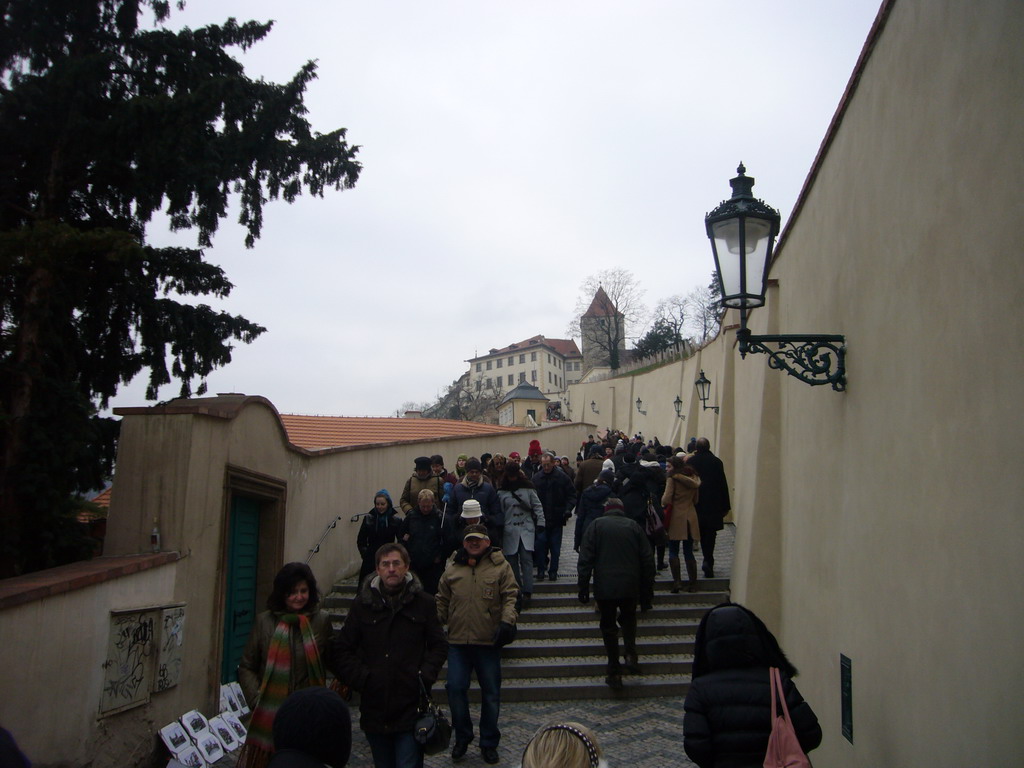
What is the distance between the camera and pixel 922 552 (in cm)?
389

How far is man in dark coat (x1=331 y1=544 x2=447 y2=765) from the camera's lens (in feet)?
14.8

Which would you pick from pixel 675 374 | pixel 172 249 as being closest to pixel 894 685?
pixel 172 249

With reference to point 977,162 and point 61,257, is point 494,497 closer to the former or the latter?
point 61,257

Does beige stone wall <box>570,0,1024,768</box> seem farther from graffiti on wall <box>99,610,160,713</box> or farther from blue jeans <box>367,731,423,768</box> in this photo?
graffiti on wall <box>99,610,160,713</box>

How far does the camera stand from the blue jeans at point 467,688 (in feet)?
20.2

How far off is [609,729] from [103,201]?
22.7 feet

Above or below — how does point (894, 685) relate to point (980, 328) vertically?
below

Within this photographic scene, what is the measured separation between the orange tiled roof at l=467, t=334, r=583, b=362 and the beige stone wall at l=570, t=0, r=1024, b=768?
9070cm

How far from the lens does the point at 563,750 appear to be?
7.41ft

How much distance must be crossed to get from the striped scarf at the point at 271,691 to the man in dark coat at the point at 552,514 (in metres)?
6.50

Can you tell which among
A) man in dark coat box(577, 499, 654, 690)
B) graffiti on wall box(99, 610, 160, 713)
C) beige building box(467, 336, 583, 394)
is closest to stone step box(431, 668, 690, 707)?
man in dark coat box(577, 499, 654, 690)

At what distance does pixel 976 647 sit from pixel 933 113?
239 cm

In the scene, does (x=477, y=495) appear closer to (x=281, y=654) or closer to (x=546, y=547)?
(x=546, y=547)

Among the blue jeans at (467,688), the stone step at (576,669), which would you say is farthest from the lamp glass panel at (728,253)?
the stone step at (576,669)
